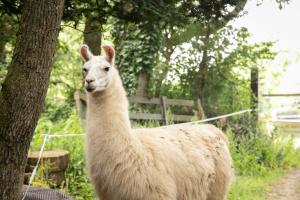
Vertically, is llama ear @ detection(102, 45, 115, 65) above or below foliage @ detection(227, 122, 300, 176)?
above

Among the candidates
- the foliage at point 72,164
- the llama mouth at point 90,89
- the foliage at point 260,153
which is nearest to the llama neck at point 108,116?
the llama mouth at point 90,89

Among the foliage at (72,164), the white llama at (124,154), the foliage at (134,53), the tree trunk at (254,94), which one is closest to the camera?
the white llama at (124,154)

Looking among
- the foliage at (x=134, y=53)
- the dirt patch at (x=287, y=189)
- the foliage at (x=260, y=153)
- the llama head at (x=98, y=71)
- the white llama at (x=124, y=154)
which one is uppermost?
the foliage at (x=134, y=53)

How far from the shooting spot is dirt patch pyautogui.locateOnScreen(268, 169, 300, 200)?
7066mm

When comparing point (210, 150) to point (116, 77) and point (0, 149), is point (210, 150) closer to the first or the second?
point (116, 77)

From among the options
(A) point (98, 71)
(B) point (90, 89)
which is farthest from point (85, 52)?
(B) point (90, 89)

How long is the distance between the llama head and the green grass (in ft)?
11.9

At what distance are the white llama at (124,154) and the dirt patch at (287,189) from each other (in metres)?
3.30

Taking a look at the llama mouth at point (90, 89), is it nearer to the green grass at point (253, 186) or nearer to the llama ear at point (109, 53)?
the llama ear at point (109, 53)

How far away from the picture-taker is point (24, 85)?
336cm

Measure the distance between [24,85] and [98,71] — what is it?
583 millimetres

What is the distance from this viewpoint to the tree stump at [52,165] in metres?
5.41

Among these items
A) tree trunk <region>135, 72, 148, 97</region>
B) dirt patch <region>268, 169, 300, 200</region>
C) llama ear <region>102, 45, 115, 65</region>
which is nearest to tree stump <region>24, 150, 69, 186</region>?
llama ear <region>102, 45, 115, 65</region>

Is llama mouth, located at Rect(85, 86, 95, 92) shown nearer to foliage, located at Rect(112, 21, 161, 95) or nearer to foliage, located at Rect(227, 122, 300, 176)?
foliage, located at Rect(227, 122, 300, 176)
